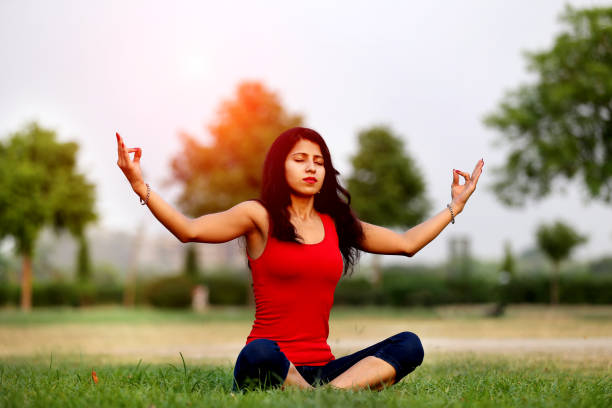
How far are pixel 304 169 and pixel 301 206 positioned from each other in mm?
278

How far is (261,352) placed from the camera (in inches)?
139

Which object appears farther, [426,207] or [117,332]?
[426,207]

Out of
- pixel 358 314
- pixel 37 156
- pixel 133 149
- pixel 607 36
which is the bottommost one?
pixel 358 314

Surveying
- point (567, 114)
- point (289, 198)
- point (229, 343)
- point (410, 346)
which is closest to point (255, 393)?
point (410, 346)

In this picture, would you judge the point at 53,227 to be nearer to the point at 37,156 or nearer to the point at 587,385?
the point at 37,156

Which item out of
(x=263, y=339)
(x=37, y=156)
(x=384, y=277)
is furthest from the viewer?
(x=384, y=277)

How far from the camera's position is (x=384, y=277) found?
31.4 metres

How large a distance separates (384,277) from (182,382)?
27.6 meters

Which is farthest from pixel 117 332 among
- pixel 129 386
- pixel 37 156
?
pixel 37 156

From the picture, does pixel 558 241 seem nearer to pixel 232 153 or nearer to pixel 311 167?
pixel 232 153

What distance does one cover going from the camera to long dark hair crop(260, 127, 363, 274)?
3883mm

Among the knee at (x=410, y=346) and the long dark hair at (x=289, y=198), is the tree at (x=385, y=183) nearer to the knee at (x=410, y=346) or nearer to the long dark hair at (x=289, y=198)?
the long dark hair at (x=289, y=198)

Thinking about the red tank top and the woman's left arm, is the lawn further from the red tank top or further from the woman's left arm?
the woman's left arm

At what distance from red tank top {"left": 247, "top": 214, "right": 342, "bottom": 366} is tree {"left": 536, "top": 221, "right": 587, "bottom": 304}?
27.7 metres
